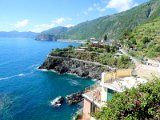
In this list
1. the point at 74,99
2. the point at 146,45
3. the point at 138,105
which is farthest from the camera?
the point at 146,45

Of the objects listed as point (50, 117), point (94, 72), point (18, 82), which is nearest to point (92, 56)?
point (94, 72)

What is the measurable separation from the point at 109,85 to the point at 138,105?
795cm

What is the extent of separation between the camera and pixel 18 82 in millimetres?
77500

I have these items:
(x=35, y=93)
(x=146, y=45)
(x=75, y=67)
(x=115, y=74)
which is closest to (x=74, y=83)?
(x=35, y=93)

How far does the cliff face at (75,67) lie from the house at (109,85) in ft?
175

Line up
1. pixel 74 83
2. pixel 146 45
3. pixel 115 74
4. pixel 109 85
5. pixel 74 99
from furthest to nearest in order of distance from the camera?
→ 1. pixel 146 45
2. pixel 74 83
3. pixel 74 99
4. pixel 115 74
5. pixel 109 85

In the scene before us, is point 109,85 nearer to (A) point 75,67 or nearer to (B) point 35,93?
(B) point 35,93

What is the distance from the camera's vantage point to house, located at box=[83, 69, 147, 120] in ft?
71.9

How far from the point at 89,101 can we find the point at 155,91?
13.5m

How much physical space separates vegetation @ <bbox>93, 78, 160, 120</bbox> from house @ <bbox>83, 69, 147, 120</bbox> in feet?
16.1

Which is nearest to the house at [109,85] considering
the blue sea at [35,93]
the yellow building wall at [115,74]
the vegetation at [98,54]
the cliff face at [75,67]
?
the yellow building wall at [115,74]

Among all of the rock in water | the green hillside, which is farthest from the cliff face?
the rock in water

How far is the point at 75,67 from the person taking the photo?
9131cm

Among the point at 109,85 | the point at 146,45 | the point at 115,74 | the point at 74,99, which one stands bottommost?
the point at 74,99
